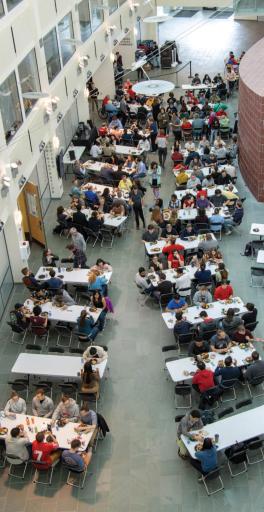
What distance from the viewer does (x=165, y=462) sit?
11883 millimetres

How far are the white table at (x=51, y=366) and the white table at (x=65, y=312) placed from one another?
128 cm

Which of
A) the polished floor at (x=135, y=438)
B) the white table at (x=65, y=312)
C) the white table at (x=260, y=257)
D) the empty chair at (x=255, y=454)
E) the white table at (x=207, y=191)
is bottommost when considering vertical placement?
the polished floor at (x=135, y=438)

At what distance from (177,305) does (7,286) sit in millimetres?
4935

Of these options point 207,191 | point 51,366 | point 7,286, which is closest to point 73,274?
point 7,286

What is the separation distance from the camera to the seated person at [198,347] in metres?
13.2

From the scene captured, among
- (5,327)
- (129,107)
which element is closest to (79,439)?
(5,327)

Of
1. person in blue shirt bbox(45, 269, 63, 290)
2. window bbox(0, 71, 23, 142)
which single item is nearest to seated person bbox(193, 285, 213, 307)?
person in blue shirt bbox(45, 269, 63, 290)

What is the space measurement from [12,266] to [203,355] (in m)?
6.36

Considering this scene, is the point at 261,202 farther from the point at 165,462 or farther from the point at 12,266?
the point at 165,462

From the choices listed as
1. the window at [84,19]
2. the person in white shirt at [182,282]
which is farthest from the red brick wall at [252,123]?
the window at [84,19]

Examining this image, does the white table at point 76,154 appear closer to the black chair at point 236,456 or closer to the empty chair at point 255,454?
the empty chair at point 255,454

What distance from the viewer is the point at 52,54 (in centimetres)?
1948

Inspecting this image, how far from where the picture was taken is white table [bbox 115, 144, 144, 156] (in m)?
22.9

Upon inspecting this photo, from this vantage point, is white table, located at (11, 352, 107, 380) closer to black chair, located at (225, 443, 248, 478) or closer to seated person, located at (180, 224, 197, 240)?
black chair, located at (225, 443, 248, 478)
